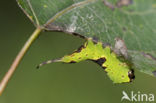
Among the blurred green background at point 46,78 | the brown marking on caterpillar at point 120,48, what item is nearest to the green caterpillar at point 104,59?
the brown marking on caterpillar at point 120,48

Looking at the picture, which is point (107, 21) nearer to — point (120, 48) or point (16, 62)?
point (120, 48)

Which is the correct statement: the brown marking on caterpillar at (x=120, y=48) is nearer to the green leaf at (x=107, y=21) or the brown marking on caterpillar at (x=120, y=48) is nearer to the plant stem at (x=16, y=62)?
the green leaf at (x=107, y=21)

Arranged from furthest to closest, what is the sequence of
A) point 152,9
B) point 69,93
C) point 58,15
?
point 69,93, point 58,15, point 152,9

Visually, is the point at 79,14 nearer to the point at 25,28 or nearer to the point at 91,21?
the point at 91,21

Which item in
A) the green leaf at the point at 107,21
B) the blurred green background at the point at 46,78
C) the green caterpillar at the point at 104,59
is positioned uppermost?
the green leaf at the point at 107,21

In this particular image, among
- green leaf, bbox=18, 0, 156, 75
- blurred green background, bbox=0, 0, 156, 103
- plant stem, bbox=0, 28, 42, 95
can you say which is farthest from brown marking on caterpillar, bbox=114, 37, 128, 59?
blurred green background, bbox=0, 0, 156, 103

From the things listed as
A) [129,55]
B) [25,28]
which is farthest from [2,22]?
[129,55]
